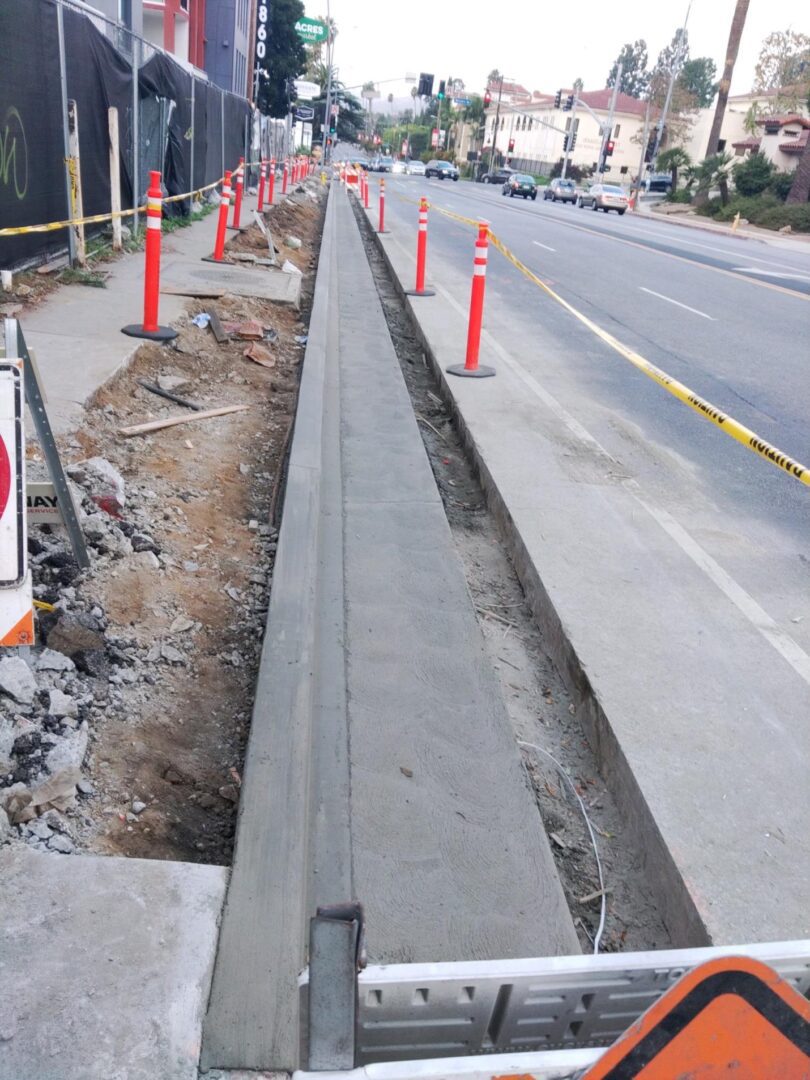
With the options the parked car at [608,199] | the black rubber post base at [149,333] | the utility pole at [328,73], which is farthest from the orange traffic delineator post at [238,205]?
the utility pole at [328,73]

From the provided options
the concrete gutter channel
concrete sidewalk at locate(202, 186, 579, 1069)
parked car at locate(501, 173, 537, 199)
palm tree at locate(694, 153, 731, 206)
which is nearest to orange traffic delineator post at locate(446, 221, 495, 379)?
the concrete gutter channel

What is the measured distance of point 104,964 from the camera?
7.28ft

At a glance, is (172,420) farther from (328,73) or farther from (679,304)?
(328,73)

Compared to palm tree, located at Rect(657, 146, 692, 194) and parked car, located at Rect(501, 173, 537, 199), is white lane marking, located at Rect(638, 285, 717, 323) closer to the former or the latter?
parked car, located at Rect(501, 173, 537, 199)

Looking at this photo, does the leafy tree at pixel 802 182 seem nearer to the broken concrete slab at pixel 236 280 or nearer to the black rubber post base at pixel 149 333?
the broken concrete slab at pixel 236 280

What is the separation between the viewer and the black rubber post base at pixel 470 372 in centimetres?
926

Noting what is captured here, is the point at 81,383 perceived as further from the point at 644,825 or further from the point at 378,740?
the point at 644,825

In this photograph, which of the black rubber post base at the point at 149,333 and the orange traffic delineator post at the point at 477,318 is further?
the orange traffic delineator post at the point at 477,318

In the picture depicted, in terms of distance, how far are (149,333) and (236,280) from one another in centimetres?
485

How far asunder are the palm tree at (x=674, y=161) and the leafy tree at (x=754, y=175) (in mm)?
9898

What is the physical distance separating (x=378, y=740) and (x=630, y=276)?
17.3 m

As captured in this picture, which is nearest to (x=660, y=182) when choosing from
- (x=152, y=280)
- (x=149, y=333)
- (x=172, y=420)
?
(x=152, y=280)

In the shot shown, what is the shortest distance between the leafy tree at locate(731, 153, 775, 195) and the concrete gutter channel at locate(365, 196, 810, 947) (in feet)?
189

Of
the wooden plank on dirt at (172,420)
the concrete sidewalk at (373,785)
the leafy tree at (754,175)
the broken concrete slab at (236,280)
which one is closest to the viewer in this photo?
the concrete sidewalk at (373,785)
